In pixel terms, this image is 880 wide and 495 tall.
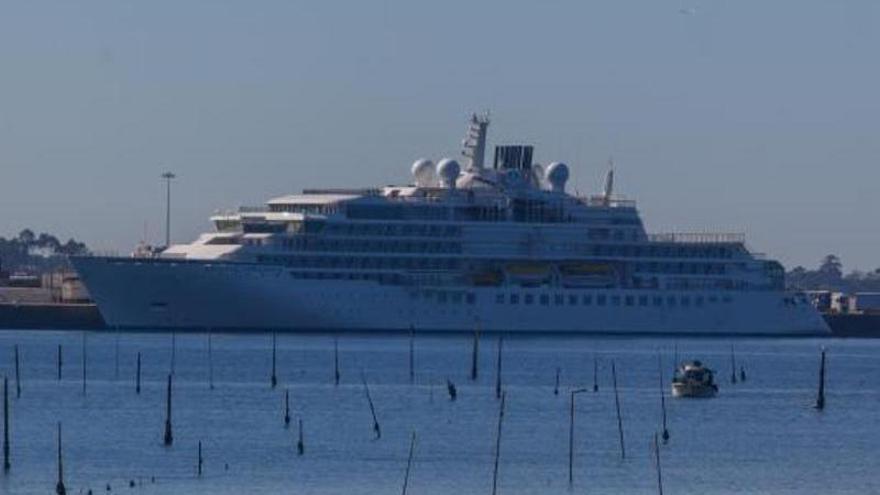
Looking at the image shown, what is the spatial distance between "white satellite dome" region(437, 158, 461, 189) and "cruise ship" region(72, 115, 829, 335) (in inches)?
4.6

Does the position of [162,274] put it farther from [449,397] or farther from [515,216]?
[449,397]

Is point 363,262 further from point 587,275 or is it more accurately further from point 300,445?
point 300,445

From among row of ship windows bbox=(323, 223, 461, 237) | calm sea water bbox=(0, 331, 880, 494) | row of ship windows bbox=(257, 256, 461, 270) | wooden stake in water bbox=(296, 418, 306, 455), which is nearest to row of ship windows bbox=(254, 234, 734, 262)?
row of ship windows bbox=(323, 223, 461, 237)

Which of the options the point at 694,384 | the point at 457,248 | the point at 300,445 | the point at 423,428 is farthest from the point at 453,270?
the point at 300,445

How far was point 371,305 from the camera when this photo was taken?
174000mm

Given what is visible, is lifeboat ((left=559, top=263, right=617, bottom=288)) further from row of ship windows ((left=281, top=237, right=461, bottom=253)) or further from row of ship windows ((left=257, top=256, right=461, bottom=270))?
row of ship windows ((left=257, top=256, right=461, bottom=270))

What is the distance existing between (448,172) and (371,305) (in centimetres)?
1193

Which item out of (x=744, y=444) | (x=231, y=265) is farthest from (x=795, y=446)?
(x=231, y=265)

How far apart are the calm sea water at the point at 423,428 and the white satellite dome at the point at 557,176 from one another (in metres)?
29.5

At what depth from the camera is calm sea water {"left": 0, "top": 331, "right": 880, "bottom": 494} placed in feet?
276

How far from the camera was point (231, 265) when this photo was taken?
169 meters

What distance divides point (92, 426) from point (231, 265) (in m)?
70.3

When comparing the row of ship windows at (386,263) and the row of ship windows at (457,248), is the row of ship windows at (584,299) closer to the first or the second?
the row of ship windows at (386,263)

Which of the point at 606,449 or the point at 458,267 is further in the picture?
the point at 458,267
